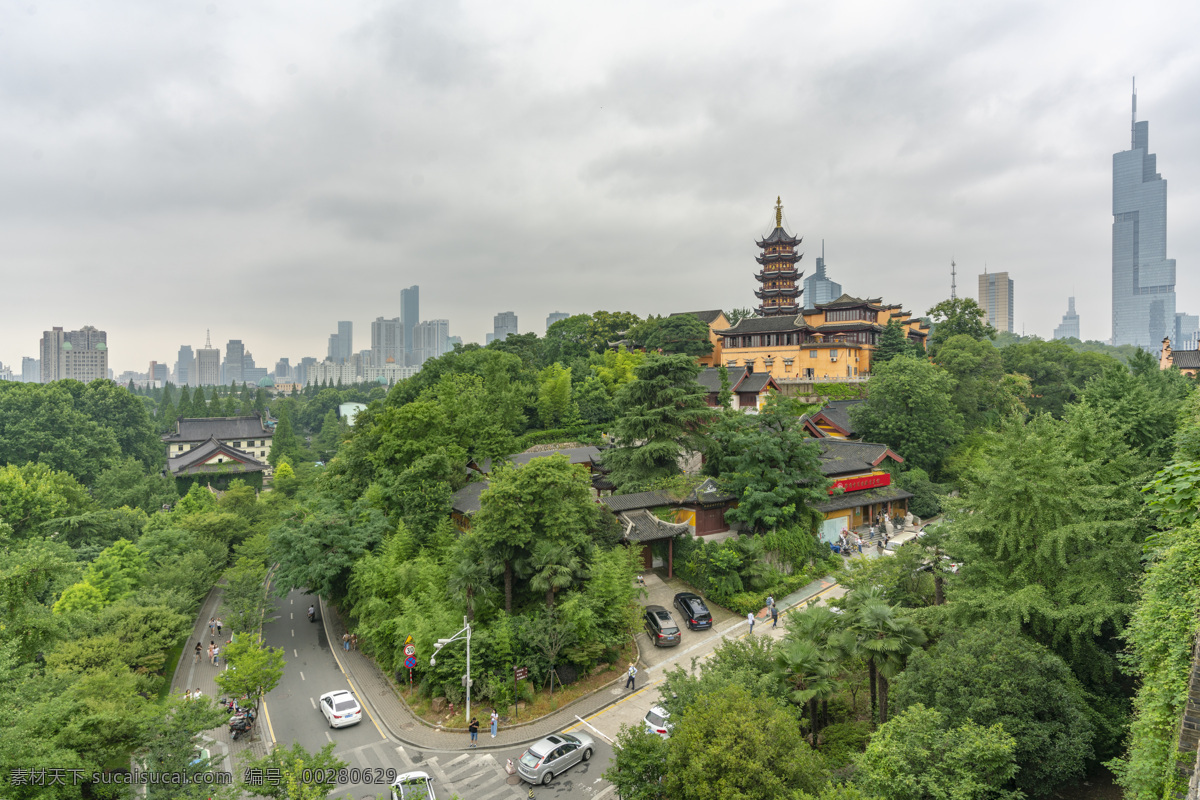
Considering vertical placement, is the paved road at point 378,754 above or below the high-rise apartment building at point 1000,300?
below

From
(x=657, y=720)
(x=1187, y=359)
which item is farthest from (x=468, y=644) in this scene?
(x=1187, y=359)

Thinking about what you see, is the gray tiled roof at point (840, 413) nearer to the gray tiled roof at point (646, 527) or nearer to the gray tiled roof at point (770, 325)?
the gray tiled roof at point (770, 325)

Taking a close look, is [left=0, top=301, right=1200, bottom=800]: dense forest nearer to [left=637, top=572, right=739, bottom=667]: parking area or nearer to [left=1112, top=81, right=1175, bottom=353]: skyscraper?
[left=637, top=572, right=739, bottom=667]: parking area

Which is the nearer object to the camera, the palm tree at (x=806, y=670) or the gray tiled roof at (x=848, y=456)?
the palm tree at (x=806, y=670)

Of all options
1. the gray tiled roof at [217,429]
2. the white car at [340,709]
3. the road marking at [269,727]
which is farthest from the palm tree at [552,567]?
the gray tiled roof at [217,429]

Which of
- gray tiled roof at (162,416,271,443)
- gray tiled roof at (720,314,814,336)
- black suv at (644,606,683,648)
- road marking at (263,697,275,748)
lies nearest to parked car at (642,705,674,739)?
black suv at (644,606,683,648)

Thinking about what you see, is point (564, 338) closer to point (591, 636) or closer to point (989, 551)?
point (591, 636)

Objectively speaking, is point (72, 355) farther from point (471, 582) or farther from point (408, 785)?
point (408, 785)
